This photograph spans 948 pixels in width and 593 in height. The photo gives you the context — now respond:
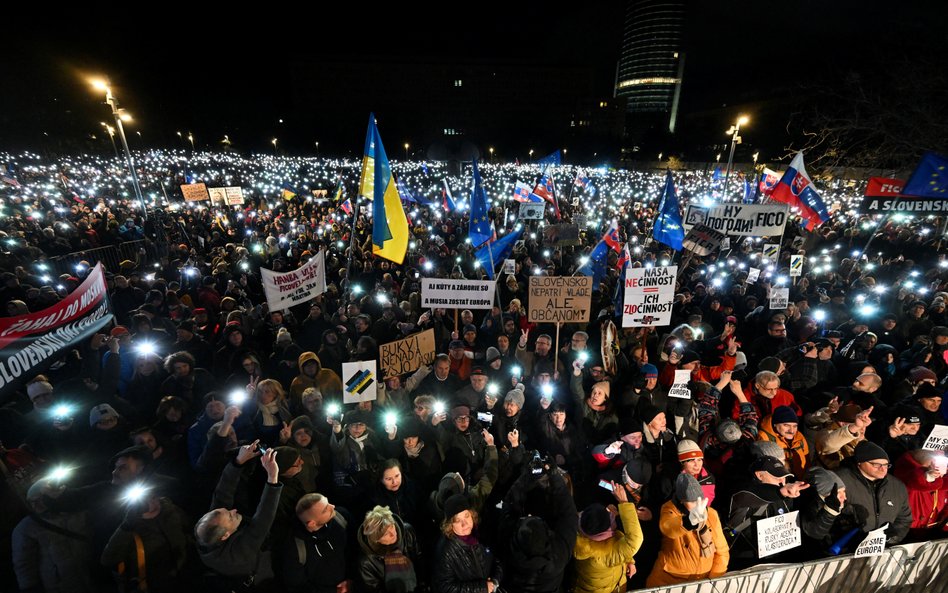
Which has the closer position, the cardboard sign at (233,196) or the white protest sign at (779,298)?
the white protest sign at (779,298)

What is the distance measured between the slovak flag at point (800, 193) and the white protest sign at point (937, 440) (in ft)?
25.3

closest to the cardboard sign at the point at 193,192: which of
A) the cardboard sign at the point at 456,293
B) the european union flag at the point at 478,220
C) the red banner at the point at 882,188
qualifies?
the european union flag at the point at 478,220

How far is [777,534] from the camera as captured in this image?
3.15 metres

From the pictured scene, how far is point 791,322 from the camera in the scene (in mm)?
7176

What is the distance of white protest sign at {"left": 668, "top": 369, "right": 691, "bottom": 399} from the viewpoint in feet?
15.3

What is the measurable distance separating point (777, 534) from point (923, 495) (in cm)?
140

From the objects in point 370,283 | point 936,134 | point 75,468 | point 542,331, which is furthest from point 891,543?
point 936,134

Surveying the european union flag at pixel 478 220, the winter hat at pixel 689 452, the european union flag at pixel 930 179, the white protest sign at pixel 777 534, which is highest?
the european union flag at pixel 930 179

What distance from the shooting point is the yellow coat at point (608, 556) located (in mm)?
2812

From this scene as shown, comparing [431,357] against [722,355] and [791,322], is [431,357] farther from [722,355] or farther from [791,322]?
[791,322]

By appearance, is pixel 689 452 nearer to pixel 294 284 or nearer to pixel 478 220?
pixel 294 284

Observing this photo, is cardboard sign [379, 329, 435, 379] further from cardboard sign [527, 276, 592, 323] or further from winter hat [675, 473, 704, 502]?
winter hat [675, 473, 704, 502]

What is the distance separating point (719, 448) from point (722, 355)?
6.50ft

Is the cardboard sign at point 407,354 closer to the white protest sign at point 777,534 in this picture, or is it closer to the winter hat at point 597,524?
the winter hat at point 597,524
